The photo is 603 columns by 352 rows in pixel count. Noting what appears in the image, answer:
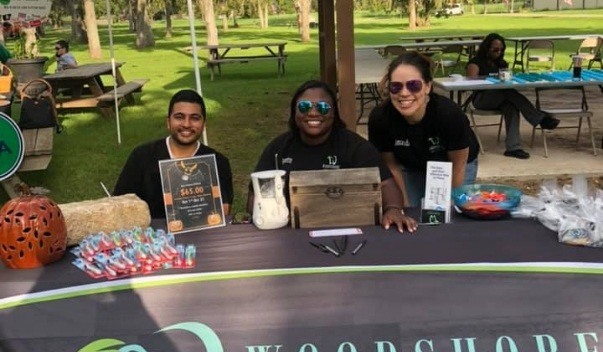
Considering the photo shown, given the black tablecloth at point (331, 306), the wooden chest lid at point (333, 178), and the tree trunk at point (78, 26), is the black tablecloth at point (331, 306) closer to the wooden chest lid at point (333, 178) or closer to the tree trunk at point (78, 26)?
the wooden chest lid at point (333, 178)

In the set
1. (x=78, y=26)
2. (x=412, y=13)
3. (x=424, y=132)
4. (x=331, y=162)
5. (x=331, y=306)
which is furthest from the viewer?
(x=78, y=26)

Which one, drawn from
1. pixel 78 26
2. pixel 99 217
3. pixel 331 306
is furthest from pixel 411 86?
pixel 78 26

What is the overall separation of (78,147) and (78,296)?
20.7ft

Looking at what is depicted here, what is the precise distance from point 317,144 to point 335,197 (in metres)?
0.49

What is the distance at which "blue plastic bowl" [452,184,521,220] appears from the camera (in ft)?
7.77

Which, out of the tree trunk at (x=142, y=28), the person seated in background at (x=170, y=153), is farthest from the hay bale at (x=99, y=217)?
the tree trunk at (x=142, y=28)

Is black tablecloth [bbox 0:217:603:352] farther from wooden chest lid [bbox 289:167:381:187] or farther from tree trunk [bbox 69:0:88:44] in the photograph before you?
tree trunk [bbox 69:0:88:44]

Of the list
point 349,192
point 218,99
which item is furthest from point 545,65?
point 349,192

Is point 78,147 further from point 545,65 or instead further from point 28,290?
point 545,65

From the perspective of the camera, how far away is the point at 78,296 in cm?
188

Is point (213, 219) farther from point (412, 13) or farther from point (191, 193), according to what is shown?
point (412, 13)

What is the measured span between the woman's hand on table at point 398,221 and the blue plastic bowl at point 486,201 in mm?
242

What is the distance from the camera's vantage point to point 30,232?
6.54 ft

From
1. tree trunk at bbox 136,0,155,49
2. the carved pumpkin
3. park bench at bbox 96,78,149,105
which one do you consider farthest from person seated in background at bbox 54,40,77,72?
tree trunk at bbox 136,0,155,49
